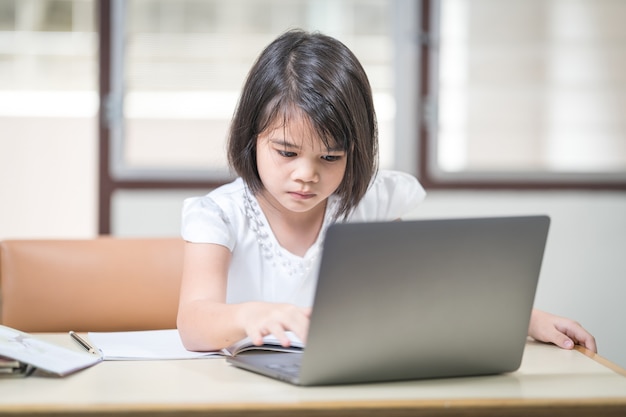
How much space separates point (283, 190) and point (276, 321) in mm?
352

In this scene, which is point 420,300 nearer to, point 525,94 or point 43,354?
point 43,354

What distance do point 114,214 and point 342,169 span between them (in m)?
2.02

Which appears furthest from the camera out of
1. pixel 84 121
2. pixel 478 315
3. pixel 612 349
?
pixel 84 121

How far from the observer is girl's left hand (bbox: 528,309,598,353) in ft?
4.04

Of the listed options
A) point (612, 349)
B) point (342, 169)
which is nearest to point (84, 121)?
point (612, 349)

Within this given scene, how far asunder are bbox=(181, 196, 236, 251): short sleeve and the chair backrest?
223 millimetres

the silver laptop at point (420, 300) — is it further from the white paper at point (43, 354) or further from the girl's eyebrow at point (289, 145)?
the girl's eyebrow at point (289, 145)

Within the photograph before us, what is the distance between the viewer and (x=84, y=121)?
4.88m

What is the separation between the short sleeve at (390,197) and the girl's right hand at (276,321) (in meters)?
0.53

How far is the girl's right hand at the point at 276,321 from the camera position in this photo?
919mm

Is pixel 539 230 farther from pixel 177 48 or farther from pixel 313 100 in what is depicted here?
pixel 177 48

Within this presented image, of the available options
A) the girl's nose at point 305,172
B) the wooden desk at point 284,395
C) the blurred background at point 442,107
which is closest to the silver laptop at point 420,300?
the wooden desk at point 284,395

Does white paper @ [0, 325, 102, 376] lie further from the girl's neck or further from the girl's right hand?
the girl's neck

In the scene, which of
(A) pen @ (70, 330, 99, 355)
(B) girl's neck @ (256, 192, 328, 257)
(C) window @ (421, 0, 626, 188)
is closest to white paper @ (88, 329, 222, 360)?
(A) pen @ (70, 330, 99, 355)
